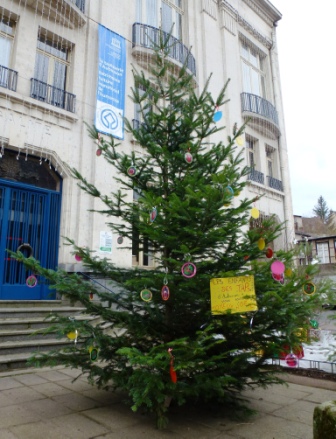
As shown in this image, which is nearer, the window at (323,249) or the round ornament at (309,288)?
the round ornament at (309,288)

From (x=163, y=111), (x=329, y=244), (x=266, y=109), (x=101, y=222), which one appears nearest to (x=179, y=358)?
(x=163, y=111)

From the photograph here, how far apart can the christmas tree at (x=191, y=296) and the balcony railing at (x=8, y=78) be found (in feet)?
19.2

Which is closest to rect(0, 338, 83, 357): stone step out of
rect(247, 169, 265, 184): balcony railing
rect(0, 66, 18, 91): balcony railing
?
rect(0, 66, 18, 91): balcony railing

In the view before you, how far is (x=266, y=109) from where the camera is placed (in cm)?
1662

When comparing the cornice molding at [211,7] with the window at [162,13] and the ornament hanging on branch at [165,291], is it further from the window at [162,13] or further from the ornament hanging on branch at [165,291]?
the ornament hanging on branch at [165,291]

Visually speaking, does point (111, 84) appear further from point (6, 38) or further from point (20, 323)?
point (20, 323)

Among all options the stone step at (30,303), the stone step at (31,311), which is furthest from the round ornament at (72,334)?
the stone step at (30,303)

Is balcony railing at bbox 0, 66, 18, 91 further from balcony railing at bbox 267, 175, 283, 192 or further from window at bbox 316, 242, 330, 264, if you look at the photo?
window at bbox 316, 242, 330, 264

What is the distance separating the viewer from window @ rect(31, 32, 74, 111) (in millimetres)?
9008

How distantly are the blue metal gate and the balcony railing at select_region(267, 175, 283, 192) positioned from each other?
1072 cm

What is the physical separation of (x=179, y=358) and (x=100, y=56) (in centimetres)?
955

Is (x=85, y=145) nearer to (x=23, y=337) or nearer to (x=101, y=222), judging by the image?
(x=101, y=222)

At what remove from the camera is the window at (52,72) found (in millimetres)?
9008

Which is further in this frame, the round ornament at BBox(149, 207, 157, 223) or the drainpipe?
the drainpipe
